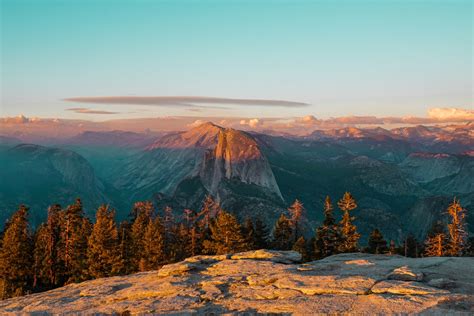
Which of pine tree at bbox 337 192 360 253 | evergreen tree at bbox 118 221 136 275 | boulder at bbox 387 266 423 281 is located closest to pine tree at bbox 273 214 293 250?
pine tree at bbox 337 192 360 253

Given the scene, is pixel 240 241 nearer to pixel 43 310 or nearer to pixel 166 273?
pixel 166 273

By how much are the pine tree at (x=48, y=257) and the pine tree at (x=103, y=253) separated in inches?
600

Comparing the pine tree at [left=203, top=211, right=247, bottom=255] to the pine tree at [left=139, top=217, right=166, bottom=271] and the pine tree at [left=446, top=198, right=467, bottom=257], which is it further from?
the pine tree at [left=446, top=198, right=467, bottom=257]

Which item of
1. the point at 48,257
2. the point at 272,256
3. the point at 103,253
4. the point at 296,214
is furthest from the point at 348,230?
the point at 48,257

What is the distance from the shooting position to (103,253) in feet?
212

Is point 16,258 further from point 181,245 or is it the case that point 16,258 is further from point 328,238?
point 328,238

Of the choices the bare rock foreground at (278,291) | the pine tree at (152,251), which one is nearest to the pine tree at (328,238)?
the pine tree at (152,251)

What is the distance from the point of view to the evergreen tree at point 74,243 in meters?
69.8

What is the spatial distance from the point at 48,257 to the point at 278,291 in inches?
2609

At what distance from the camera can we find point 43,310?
28.5 m

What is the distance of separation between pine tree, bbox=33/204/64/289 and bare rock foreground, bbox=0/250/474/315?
153 feet

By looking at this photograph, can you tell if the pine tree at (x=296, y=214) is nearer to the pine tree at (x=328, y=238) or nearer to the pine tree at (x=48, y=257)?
the pine tree at (x=328, y=238)

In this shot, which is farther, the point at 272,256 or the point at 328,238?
the point at 328,238

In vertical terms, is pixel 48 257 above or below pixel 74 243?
below
